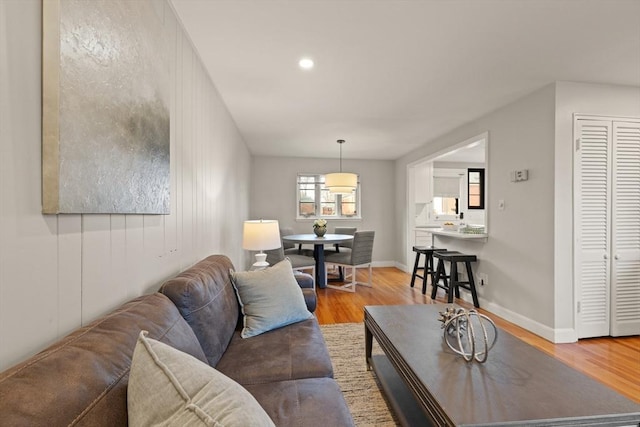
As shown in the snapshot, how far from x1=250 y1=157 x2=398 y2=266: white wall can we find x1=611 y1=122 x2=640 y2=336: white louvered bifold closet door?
13.0ft

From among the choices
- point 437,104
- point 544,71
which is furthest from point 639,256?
point 437,104

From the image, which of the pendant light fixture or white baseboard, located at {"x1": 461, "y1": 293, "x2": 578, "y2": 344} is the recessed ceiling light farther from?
white baseboard, located at {"x1": 461, "y1": 293, "x2": 578, "y2": 344}

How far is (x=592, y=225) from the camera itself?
9.09 feet

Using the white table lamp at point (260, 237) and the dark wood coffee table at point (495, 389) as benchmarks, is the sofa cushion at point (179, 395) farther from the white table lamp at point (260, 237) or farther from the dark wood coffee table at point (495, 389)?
the white table lamp at point (260, 237)

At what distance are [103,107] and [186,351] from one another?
3.04ft

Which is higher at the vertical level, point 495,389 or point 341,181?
point 341,181

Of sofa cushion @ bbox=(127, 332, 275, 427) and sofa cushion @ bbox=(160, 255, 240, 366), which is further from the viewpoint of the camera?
sofa cushion @ bbox=(160, 255, 240, 366)

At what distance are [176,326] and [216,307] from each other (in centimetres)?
41

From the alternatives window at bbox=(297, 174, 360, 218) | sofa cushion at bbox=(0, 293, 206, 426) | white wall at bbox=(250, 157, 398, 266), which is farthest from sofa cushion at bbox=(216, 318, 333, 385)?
window at bbox=(297, 174, 360, 218)

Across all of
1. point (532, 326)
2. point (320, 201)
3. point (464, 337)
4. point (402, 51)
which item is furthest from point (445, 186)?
point (464, 337)

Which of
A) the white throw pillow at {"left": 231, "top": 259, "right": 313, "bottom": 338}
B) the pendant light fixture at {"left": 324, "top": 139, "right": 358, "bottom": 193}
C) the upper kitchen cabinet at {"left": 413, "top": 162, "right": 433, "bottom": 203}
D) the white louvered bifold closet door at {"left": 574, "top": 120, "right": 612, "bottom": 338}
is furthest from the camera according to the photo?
the upper kitchen cabinet at {"left": 413, "top": 162, "right": 433, "bottom": 203}

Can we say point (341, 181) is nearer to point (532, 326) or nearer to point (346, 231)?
point (346, 231)

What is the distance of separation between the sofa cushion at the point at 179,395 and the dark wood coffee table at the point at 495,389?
815 mm

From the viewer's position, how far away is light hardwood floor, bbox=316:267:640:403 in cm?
213
